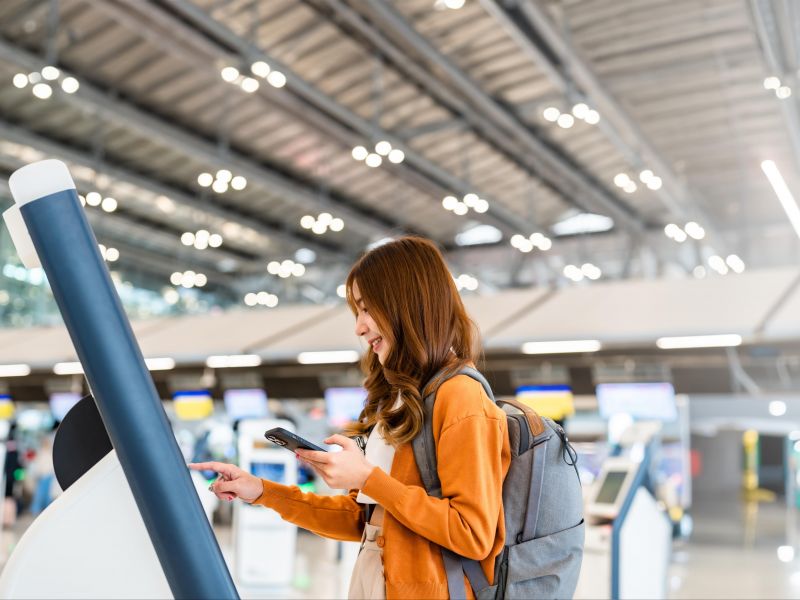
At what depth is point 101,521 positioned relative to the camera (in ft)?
4.64

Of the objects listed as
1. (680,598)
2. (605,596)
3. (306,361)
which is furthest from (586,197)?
(605,596)

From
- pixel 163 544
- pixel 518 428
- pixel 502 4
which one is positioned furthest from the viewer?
pixel 502 4

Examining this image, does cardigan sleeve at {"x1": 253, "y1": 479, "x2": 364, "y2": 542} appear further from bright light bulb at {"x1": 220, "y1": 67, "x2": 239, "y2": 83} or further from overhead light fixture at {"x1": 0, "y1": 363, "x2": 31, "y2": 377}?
overhead light fixture at {"x1": 0, "y1": 363, "x2": 31, "y2": 377}

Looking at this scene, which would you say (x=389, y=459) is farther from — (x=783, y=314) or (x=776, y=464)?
(x=776, y=464)

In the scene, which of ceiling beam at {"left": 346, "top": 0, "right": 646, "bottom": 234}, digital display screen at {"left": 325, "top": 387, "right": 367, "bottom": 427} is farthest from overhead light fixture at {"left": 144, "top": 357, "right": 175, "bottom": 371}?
ceiling beam at {"left": 346, "top": 0, "right": 646, "bottom": 234}

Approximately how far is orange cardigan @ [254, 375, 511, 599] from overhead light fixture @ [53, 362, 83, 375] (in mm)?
10132

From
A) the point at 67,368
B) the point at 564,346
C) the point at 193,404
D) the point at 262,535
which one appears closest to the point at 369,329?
the point at 262,535

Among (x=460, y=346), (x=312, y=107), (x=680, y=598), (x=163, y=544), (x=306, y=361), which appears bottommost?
(x=680, y=598)

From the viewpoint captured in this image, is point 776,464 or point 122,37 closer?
point 122,37

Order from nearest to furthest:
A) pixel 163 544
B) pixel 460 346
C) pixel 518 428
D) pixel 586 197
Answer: pixel 163 544, pixel 518 428, pixel 460 346, pixel 586 197

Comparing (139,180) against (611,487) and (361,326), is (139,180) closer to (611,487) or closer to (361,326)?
(611,487)

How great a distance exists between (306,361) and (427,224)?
1081cm

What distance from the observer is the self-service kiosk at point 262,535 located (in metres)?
7.77

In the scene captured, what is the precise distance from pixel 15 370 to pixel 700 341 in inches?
340
